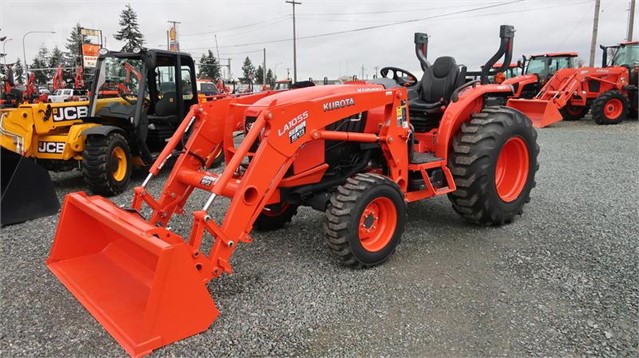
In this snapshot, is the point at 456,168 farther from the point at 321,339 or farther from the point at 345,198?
the point at 321,339

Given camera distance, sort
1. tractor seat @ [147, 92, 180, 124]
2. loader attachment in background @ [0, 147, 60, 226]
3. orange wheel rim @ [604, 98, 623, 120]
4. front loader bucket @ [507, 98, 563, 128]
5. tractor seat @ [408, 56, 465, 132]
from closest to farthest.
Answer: tractor seat @ [408, 56, 465, 132], loader attachment in background @ [0, 147, 60, 226], tractor seat @ [147, 92, 180, 124], front loader bucket @ [507, 98, 563, 128], orange wheel rim @ [604, 98, 623, 120]

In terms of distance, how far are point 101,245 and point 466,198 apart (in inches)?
134

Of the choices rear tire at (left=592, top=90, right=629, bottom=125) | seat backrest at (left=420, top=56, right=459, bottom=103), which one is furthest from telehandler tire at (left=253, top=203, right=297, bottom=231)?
rear tire at (left=592, top=90, right=629, bottom=125)

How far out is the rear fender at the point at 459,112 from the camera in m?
4.63

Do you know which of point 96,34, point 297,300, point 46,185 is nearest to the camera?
point 297,300

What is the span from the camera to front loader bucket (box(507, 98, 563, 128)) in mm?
12961

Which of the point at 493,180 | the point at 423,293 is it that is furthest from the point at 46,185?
the point at 493,180

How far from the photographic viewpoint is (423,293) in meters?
3.52

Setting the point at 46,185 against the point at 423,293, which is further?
the point at 46,185

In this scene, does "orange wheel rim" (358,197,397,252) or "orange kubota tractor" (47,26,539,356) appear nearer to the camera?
"orange kubota tractor" (47,26,539,356)

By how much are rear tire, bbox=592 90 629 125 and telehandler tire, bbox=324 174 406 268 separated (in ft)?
42.5

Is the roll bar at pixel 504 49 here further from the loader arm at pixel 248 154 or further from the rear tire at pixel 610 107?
the rear tire at pixel 610 107

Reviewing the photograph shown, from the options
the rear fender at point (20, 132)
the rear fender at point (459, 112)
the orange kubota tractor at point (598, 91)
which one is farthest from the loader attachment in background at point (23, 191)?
the orange kubota tractor at point (598, 91)

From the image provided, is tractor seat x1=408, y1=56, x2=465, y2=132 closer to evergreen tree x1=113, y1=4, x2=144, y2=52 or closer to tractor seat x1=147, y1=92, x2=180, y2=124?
tractor seat x1=147, y1=92, x2=180, y2=124
